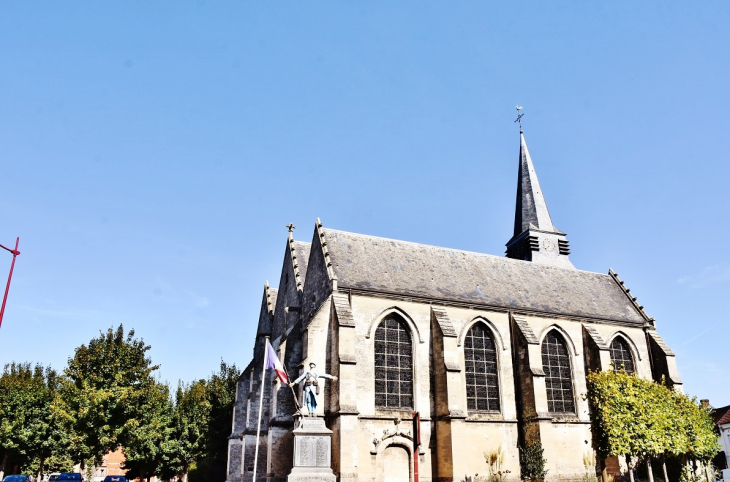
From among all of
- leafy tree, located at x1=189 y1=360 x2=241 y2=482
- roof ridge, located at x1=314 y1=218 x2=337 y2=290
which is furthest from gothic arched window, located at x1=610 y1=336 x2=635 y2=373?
leafy tree, located at x1=189 y1=360 x2=241 y2=482

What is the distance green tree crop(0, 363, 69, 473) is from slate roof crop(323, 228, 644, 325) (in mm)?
19285

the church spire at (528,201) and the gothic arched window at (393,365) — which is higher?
the church spire at (528,201)

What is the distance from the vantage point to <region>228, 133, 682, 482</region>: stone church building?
69.8 ft

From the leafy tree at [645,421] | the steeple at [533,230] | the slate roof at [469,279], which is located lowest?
the leafy tree at [645,421]

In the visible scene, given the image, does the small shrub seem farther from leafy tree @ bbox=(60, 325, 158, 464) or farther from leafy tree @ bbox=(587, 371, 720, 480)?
leafy tree @ bbox=(60, 325, 158, 464)

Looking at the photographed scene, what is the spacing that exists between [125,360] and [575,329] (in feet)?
68.7

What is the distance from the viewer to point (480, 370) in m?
24.2

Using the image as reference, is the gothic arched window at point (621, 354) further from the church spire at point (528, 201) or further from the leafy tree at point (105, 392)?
the leafy tree at point (105, 392)

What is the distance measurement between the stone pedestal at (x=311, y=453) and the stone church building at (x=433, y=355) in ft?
9.65

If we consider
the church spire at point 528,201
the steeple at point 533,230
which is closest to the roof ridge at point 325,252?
the steeple at point 533,230

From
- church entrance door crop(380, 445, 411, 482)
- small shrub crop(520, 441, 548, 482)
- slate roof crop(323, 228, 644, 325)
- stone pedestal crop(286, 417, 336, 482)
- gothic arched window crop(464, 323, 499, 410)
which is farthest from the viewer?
slate roof crop(323, 228, 644, 325)

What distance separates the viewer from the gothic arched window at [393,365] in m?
22.2

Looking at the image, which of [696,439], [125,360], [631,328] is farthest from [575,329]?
[125,360]

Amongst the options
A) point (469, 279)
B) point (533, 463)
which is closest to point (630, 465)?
point (533, 463)
